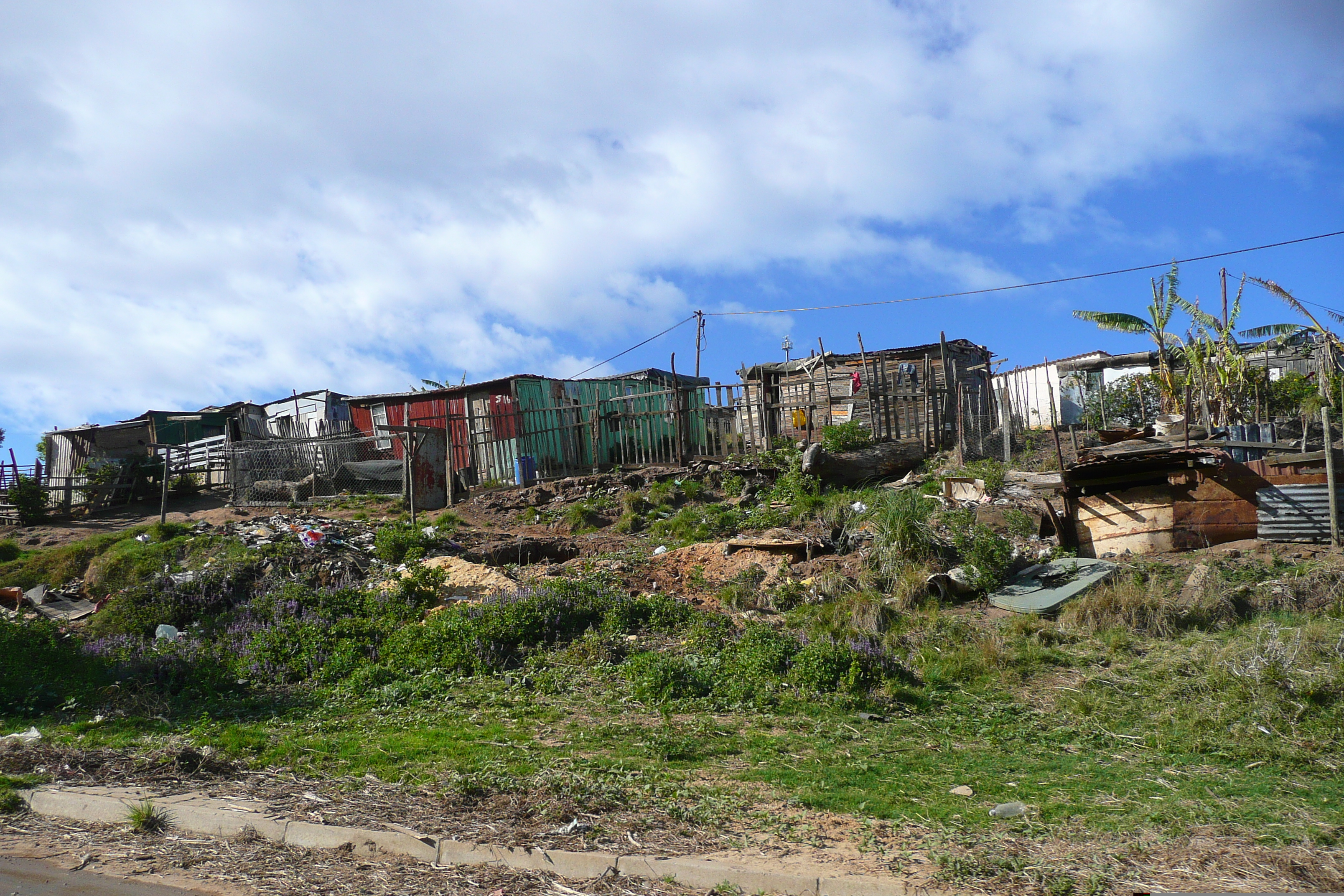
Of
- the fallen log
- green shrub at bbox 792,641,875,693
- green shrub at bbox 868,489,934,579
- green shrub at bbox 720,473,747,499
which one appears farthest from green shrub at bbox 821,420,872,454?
green shrub at bbox 792,641,875,693

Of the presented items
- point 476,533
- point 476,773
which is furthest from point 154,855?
point 476,533

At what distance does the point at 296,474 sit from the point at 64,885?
16.4m

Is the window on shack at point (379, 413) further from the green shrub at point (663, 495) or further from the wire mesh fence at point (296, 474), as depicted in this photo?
the green shrub at point (663, 495)

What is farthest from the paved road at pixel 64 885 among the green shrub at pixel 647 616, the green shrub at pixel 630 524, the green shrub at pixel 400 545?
the green shrub at pixel 630 524

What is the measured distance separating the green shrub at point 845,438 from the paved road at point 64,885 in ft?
42.0

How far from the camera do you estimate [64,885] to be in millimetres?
3855

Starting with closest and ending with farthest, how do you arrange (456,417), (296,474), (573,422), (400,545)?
(400,545) → (456,417) → (296,474) → (573,422)

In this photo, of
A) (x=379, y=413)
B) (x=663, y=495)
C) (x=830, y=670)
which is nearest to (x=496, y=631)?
(x=830, y=670)

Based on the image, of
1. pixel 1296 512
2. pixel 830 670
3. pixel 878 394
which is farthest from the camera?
pixel 878 394

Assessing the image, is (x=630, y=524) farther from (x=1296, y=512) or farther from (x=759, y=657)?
(x=1296, y=512)

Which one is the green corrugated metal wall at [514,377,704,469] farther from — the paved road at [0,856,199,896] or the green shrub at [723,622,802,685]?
the paved road at [0,856,199,896]

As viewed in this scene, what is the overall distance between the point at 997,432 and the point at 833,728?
13.4 m

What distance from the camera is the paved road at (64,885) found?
3764 millimetres

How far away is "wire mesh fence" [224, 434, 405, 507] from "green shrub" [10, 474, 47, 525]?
165 inches
